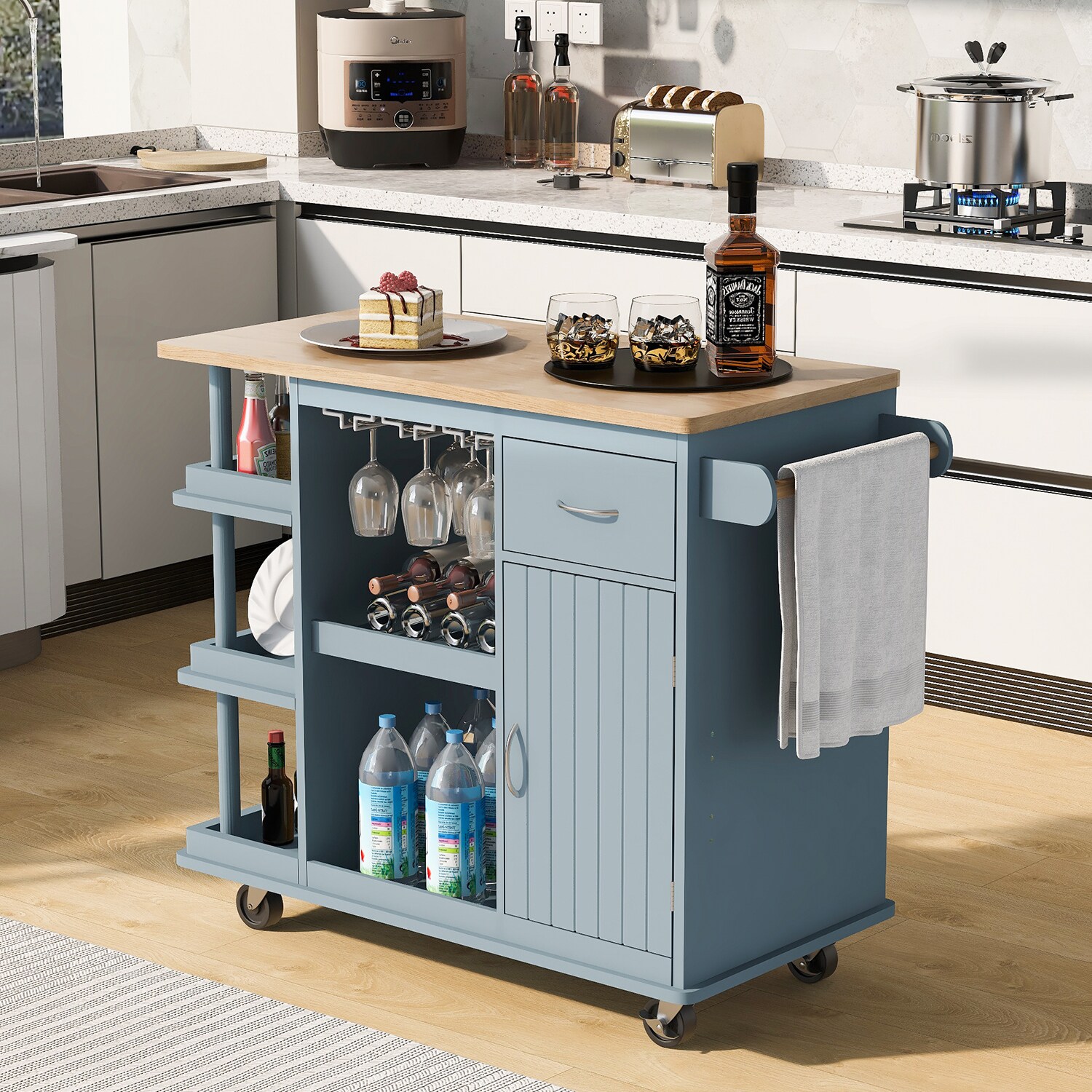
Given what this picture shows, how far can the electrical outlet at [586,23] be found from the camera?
4855 mm

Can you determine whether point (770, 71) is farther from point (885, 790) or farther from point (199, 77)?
point (885, 790)

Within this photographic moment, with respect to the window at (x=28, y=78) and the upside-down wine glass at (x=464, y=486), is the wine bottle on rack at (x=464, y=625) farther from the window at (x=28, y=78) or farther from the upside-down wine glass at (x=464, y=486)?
the window at (x=28, y=78)

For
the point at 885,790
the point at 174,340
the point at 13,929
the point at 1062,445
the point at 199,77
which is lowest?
the point at 13,929

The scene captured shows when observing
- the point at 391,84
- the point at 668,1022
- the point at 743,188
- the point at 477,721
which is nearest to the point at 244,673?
the point at 477,721

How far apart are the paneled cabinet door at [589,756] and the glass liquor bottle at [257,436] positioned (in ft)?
1.58

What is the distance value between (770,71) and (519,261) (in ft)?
2.71

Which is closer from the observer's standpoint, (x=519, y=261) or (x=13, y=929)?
(x=13, y=929)

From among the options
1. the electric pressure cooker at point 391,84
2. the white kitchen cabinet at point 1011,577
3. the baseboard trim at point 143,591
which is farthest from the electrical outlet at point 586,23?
the white kitchen cabinet at point 1011,577

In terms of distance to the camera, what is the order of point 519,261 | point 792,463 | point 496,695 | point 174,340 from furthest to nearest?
point 519,261 < point 174,340 < point 496,695 < point 792,463

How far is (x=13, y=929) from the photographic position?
2.99m

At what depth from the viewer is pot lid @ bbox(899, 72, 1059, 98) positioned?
3857mm

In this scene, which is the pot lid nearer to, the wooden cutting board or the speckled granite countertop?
the speckled granite countertop

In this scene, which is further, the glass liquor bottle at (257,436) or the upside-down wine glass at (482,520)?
the glass liquor bottle at (257,436)

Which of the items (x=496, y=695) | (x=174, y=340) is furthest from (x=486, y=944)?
(x=174, y=340)
